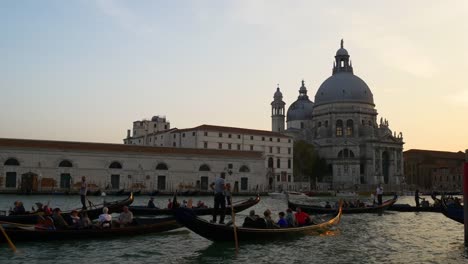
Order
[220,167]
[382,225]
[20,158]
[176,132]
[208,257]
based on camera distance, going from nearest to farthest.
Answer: [208,257]
[382,225]
[20,158]
[220,167]
[176,132]

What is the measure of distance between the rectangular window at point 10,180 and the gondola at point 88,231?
3358 centimetres

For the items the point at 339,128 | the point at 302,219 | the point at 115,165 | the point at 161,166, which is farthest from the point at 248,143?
the point at 302,219

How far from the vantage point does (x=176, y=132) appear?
6869cm

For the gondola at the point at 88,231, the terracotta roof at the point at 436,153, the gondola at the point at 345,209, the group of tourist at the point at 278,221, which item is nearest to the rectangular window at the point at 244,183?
the gondola at the point at 345,209

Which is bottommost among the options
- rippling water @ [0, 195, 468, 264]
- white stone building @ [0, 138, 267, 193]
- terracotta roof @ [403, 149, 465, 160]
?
rippling water @ [0, 195, 468, 264]

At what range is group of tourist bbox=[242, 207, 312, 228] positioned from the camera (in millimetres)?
14737

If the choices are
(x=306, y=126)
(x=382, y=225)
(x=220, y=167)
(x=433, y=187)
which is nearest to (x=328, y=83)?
(x=306, y=126)

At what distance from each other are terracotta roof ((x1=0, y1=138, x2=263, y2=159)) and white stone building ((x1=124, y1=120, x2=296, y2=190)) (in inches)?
285

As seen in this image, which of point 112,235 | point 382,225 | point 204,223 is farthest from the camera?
point 382,225

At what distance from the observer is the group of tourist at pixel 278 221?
14.7m

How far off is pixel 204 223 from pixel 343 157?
69.4 m

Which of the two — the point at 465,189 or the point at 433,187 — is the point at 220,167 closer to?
the point at 465,189

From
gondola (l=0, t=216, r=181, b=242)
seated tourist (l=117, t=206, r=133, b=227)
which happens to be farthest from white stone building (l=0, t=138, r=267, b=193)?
gondola (l=0, t=216, r=181, b=242)

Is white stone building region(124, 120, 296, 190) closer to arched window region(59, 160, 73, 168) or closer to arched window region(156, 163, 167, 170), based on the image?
arched window region(156, 163, 167, 170)
